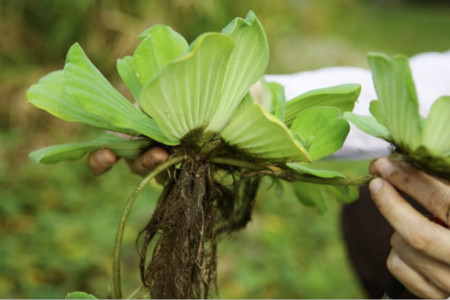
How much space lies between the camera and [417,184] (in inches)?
17.1

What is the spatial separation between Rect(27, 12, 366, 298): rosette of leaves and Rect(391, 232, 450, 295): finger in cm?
11

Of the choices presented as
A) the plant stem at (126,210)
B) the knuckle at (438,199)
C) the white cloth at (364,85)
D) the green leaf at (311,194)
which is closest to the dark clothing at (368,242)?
the white cloth at (364,85)

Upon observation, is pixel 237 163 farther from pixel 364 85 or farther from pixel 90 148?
pixel 364 85

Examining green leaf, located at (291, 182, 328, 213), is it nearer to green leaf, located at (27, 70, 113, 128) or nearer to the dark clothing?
green leaf, located at (27, 70, 113, 128)

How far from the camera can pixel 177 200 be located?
49cm

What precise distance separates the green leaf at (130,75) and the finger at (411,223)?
0.24 m

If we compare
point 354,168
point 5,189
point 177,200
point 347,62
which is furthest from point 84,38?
point 347,62

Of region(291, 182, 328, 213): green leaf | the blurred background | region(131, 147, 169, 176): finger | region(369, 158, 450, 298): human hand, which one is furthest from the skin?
the blurred background

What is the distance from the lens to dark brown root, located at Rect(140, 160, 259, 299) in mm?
482

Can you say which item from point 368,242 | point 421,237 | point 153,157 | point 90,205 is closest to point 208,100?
point 153,157

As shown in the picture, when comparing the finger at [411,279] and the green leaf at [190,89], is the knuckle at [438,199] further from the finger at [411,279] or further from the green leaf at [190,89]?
the green leaf at [190,89]

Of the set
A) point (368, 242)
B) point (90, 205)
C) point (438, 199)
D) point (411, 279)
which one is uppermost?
point (438, 199)

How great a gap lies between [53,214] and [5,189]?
0.19 metres

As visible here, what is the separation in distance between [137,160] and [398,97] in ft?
1.05
